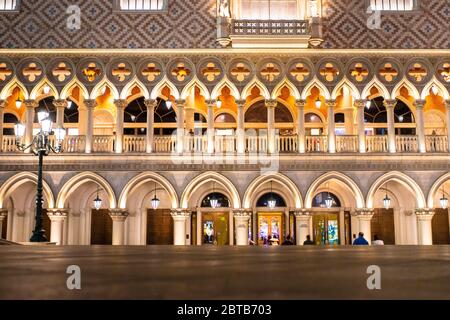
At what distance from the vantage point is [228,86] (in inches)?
669

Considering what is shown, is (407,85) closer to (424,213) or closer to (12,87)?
(424,213)

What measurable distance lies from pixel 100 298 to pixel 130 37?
659 inches

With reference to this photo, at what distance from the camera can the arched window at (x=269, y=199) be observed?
750 inches

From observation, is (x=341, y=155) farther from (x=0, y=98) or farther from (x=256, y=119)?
(x=0, y=98)

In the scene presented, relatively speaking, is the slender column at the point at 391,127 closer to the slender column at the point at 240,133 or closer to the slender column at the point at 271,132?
the slender column at the point at 271,132

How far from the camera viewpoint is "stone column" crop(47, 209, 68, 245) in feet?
52.9

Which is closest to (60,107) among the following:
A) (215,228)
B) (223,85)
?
(223,85)

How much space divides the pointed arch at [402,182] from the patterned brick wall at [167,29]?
437 centimetres

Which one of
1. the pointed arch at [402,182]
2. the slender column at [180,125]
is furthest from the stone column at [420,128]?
the slender column at [180,125]

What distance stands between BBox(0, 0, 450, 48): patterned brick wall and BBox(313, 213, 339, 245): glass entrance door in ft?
21.0

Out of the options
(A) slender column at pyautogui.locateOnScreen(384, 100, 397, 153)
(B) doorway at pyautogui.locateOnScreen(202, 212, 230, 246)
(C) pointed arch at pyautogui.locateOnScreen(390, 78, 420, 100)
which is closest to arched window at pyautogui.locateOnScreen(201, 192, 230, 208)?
(B) doorway at pyautogui.locateOnScreen(202, 212, 230, 246)

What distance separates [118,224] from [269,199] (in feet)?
19.0

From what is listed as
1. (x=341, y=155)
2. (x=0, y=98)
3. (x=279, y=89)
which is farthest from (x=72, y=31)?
(x=341, y=155)

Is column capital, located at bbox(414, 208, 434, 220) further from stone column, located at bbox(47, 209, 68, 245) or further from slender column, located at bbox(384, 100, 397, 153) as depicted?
stone column, located at bbox(47, 209, 68, 245)
